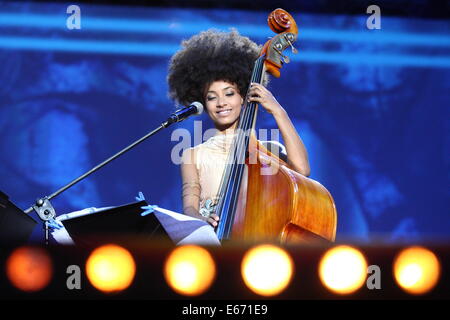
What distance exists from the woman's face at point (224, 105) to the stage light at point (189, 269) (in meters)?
1.58

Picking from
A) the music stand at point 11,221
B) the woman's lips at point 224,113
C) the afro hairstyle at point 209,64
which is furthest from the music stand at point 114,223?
the afro hairstyle at point 209,64

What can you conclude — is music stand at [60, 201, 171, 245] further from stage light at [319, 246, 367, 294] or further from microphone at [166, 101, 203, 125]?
microphone at [166, 101, 203, 125]

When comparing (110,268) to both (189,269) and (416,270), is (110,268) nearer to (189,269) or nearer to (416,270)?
(189,269)

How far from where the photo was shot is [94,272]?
3.24ft

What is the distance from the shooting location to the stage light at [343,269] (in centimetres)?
99

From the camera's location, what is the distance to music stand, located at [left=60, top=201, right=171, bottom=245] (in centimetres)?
139

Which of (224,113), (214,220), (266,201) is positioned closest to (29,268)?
(214,220)

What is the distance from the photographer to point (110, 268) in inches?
39.1

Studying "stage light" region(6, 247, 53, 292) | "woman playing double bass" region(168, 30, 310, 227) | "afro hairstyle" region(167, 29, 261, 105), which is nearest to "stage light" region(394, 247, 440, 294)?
"stage light" region(6, 247, 53, 292)

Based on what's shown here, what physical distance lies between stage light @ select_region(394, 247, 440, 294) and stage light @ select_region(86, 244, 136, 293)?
0.41m

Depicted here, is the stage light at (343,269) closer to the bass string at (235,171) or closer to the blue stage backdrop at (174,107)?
the bass string at (235,171)
